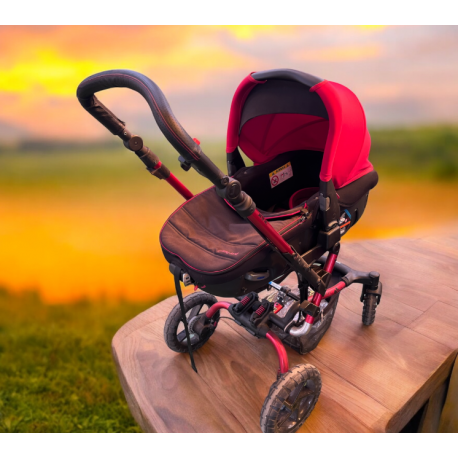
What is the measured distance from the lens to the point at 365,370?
1338mm

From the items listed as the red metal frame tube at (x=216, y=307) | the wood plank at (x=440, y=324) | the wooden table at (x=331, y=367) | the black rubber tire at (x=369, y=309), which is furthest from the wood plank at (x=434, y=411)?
the red metal frame tube at (x=216, y=307)

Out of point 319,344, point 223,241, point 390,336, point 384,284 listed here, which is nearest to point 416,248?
point 384,284

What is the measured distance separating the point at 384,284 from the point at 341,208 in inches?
28.5

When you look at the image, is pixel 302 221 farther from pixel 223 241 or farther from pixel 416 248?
pixel 416 248

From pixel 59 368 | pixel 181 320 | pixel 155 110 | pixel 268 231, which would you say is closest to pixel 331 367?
A: pixel 181 320

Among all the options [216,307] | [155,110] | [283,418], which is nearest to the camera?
[155,110]

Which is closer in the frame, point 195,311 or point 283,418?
point 283,418

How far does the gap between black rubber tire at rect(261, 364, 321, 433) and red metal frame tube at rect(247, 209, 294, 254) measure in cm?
37

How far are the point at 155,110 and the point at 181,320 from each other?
0.88 metres

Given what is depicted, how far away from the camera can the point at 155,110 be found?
0.74 m

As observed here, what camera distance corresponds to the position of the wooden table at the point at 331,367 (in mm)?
1225

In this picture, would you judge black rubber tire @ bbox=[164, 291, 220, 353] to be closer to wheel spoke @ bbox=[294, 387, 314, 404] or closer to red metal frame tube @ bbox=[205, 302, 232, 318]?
red metal frame tube @ bbox=[205, 302, 232, 318]

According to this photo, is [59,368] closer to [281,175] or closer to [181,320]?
[181,320]

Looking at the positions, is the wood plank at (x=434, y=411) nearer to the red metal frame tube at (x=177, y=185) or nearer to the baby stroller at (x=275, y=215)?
the baby stroller at (x=275, y=215)
